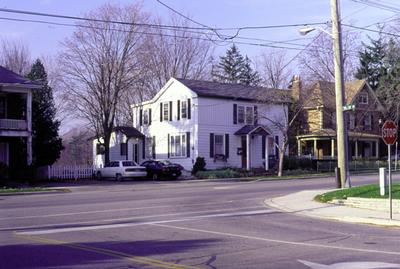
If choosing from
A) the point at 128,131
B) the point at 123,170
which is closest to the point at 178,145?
the point at 128,131

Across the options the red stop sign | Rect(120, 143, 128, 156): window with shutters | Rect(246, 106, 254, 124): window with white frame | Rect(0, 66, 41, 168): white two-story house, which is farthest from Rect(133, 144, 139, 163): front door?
the red stop sign

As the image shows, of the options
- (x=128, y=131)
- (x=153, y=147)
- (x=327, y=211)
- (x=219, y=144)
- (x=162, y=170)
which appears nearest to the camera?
(x=327, y=211)

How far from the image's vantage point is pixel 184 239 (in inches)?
515

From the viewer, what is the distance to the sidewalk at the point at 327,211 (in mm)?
17031

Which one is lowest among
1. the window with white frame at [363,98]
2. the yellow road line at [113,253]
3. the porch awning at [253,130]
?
the yellow road line at [113,253]

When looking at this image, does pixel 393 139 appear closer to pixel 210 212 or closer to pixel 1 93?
pixel 210 212

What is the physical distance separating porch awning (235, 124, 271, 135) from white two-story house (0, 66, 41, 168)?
16.7 metres

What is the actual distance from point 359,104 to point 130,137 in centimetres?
2385

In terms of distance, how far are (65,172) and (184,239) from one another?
31.5 m

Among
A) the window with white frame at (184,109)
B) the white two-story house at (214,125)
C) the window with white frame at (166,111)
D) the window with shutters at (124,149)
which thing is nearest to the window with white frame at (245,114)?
the white two-story house at (214,125)

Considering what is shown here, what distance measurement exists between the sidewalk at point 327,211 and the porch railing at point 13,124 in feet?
70.5

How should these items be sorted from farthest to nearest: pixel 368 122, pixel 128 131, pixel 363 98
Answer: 1. pixel 368 122
2. pixel 363 98
3. pixel 128 131

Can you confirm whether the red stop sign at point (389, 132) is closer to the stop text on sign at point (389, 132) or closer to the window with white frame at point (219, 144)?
the stop text on sign at point (389, 132)

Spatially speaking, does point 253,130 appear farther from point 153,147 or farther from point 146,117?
point 146,117
